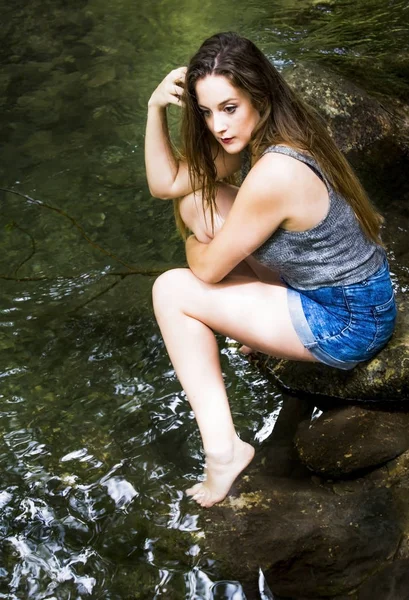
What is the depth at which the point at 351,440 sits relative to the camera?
2.82 m

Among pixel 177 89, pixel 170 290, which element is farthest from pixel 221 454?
pixel 177 89

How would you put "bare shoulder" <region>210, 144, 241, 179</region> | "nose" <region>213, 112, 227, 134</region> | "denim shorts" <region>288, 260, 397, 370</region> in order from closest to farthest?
"nose" <region>213, 112, 227, 134</region> < "denim shorts" <region>288, 260, 397, 370</region> < "bare shoulder" <region>210, 144, 241, 179</region>

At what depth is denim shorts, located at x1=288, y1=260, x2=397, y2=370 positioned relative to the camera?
8.76 feet

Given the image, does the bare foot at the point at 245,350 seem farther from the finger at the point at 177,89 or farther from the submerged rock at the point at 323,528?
the finger at the point at 177,89

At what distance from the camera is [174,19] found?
23.2ft

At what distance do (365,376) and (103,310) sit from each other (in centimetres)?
144

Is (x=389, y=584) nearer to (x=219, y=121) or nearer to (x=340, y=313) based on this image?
(x=340, y=313)

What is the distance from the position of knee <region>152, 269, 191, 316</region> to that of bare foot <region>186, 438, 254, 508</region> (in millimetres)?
546

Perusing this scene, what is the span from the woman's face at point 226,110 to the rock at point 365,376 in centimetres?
98

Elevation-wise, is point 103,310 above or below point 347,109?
below

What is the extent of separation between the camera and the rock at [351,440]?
9.04 ft

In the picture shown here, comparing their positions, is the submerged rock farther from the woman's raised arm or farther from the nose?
the nose

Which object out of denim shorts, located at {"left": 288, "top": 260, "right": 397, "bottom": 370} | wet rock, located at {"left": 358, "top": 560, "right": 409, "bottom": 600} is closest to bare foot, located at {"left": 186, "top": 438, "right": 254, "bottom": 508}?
denim shorts, located at {"left": 288, "top": 260, "right": 397, "bottom": 370}

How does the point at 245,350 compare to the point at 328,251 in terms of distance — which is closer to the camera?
the point at 328,251
